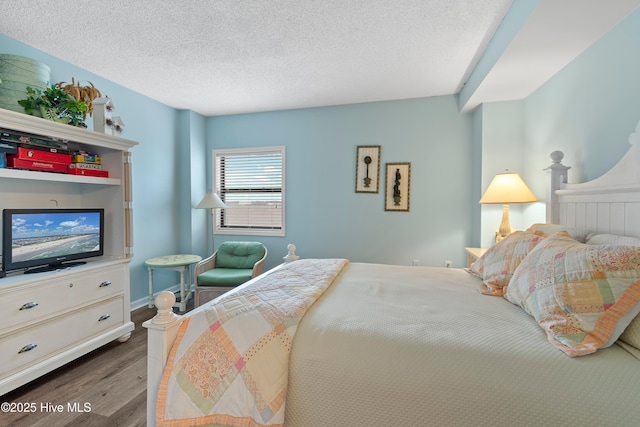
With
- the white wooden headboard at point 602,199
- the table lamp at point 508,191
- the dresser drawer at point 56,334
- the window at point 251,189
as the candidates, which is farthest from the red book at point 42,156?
the white wooden headboard at point 602,199

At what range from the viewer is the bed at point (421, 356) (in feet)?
2.85

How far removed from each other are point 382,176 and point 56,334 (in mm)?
3406

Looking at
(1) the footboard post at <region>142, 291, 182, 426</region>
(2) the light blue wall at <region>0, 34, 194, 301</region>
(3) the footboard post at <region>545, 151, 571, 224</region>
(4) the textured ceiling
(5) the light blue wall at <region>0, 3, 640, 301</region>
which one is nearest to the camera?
(1) the footboard post at <region>142, 291, 182, 426</region>

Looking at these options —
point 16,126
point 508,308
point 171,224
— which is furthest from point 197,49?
point 508,308

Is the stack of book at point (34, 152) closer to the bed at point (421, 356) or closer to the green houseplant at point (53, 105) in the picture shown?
the green houseplant at point (53, 105)

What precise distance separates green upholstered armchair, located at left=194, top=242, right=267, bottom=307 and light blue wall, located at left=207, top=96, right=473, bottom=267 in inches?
19.9

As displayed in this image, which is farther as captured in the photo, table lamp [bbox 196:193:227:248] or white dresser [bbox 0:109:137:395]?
table lamp [bbox 196:193:227:248]

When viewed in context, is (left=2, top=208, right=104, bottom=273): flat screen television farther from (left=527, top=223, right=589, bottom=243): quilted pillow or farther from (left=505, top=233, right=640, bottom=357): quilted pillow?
(left=527, top=223, right=589, bottom=243): quilted pillow

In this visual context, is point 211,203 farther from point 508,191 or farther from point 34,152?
point 508,191

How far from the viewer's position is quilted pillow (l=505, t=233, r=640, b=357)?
953mm

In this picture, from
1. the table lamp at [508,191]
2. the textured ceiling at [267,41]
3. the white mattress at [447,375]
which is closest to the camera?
the white mattress at [447,375]

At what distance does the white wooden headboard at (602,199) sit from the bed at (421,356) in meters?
0.28

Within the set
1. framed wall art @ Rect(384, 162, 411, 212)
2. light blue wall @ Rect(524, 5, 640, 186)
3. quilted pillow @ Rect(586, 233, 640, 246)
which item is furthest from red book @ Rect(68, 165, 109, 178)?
light blue wall @ Rect(524, 5, 640, 186)

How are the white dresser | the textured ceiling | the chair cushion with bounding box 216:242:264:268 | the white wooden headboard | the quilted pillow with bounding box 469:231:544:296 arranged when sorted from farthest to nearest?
the chair cushion with bounding box 216:242:264:268 < the textured ceiling < the white dresser < the quilted pillow with bounding box 469:231:544:296 < the white wooden headboard
